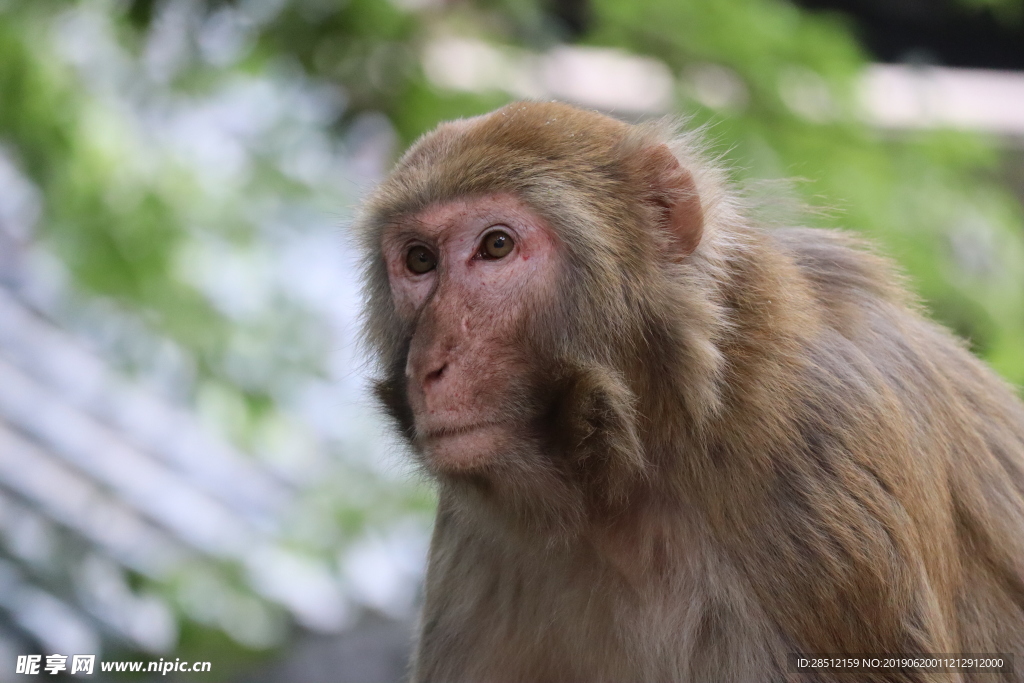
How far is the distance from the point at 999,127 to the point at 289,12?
4787mm

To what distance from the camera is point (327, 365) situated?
7152 millimetres

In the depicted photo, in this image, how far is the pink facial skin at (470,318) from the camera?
8.15ft

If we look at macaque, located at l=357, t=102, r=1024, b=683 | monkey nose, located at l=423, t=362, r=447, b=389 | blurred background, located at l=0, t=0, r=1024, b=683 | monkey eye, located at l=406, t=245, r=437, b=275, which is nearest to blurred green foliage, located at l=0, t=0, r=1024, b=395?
blurred background, located at l=0, t=0, r=1024, b=683

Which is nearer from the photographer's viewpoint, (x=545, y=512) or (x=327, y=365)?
(x=545, y=512)

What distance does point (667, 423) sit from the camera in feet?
8.61

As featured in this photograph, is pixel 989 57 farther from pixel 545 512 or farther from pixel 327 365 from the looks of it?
pixel 545 512

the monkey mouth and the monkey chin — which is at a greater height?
the monkey mouth

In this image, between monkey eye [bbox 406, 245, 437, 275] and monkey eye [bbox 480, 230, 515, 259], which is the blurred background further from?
monkey eye [bbox 480, 230, 515, 259]

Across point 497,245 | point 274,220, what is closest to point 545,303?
point 497,245

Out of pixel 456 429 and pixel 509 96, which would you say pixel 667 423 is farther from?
pixel 509 96

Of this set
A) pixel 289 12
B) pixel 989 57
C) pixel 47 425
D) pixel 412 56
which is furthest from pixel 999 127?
pixel 47 425

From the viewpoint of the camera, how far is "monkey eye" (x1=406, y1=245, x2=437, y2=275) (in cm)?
277

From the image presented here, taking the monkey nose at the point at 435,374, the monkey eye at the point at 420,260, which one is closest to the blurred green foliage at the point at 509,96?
the monkey eye at the point at 420,260

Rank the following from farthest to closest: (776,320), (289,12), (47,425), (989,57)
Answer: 1. (989,57)
2. (47,425)
3. (289,12)
4. (776,320)
